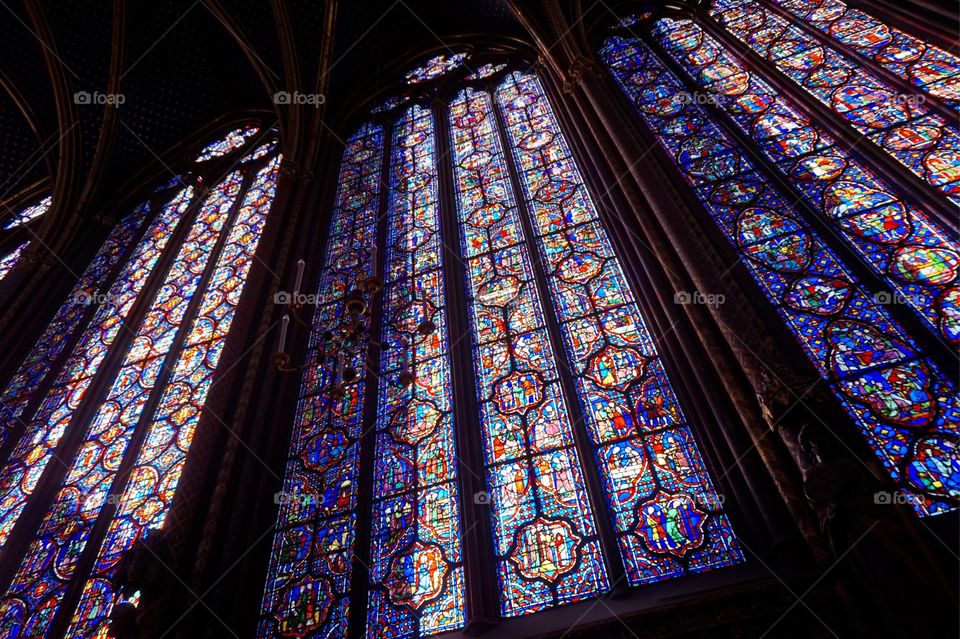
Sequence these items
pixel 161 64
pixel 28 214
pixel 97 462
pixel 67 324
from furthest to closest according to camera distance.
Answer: pixel 161 64 < pixel 28 214 < pixel 67 324 < pixel 97 462

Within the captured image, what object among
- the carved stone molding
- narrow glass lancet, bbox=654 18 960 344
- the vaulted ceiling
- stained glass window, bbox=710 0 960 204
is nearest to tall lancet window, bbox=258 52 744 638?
the carved stone molding

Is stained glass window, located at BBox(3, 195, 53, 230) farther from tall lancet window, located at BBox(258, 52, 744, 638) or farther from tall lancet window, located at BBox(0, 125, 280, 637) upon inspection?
tall lancet window, located at BBox(258, 52, 744, 638)

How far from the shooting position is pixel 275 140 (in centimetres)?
1162

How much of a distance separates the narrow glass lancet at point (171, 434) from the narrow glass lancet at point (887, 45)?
24.0ft

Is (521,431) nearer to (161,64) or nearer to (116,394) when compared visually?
(116,394)

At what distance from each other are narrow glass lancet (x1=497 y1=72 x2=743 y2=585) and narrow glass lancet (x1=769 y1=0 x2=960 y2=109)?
3350 millimetres

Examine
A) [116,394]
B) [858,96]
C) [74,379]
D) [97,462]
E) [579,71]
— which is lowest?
[97,462]

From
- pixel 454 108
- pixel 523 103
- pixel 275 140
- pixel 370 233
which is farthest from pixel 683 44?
pixel 275 140

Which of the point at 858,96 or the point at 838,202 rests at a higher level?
the point at 858,96

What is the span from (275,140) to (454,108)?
3301 mm

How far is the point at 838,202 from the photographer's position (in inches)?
236

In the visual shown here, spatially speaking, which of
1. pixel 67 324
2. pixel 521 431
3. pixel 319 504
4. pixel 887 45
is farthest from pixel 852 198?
pixel 67 324

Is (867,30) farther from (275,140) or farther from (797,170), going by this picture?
(275,140)

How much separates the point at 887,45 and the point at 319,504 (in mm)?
7489
